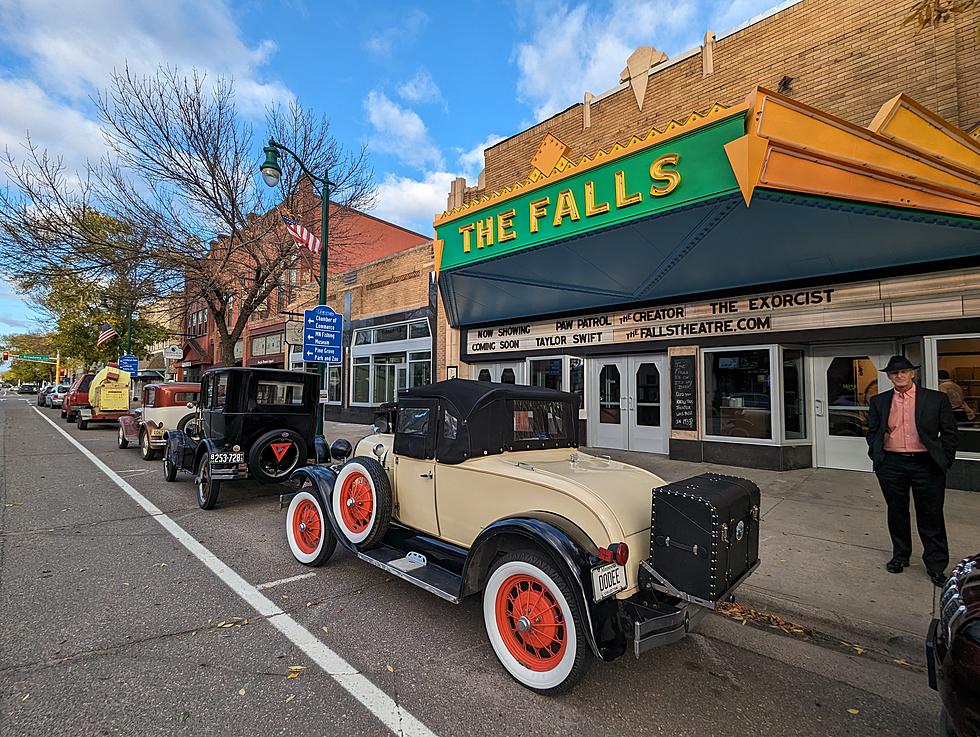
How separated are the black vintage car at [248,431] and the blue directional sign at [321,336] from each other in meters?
1.78

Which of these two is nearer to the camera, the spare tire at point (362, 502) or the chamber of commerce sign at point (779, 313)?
the spare tire at point (362, 502)

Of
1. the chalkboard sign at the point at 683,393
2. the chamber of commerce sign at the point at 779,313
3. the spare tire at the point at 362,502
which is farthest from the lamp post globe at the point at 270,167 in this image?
the chalkboard sign at the point at 683,393

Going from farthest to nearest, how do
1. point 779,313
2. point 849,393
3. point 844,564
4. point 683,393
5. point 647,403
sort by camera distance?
point 647,403, point 683,393, point 779,313, point 849,393, point 844,564

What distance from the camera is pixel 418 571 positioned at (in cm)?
339

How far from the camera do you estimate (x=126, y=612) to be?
3520 mm

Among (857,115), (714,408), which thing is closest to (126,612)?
(714,408)

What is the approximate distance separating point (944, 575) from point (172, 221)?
59.7 ft

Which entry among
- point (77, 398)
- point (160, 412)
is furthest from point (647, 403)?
point (77, 398)

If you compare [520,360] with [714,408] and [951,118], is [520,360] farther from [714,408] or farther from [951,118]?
[951,118]

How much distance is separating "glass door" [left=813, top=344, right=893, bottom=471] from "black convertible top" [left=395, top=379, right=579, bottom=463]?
693 cm

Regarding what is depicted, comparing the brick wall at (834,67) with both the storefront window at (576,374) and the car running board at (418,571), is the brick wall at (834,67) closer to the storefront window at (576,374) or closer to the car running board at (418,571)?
the storefront window at (576,374)

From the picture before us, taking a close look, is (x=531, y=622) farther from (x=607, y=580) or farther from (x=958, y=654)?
(x=958, y=654)

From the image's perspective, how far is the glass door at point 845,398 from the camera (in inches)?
320

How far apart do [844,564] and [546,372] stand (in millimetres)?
8256
